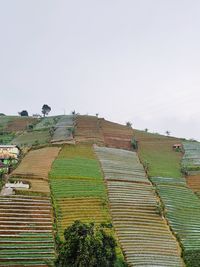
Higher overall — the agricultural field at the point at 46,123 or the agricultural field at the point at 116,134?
the agricultural field at the point at 46,123

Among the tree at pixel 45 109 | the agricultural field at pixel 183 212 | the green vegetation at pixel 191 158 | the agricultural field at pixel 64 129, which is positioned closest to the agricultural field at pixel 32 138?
the agricultural field at pixel 64 129

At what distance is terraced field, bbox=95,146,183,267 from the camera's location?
47.5 m

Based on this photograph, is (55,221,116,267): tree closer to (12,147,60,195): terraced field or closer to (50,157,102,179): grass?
(12,147,60,195): terraced field

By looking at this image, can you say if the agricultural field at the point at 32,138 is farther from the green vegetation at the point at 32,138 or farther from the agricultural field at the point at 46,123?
the agricultural field at the point at 46,123

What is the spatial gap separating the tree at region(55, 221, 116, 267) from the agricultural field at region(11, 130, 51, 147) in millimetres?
53457

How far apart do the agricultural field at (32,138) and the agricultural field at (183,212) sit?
1114 inches

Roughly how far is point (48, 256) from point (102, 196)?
15602 mm

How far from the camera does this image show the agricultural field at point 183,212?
50.9m

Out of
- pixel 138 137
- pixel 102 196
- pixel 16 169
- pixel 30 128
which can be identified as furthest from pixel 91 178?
pixel 30 128

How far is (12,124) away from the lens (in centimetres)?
11794

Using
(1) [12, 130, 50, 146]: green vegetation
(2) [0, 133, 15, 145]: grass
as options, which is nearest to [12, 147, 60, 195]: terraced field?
(1) [12, 130, 50, 146]: green vegetation

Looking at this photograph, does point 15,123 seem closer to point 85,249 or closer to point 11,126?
point 11,126

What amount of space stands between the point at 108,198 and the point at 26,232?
536 inches

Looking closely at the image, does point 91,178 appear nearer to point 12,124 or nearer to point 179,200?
point 179,200
